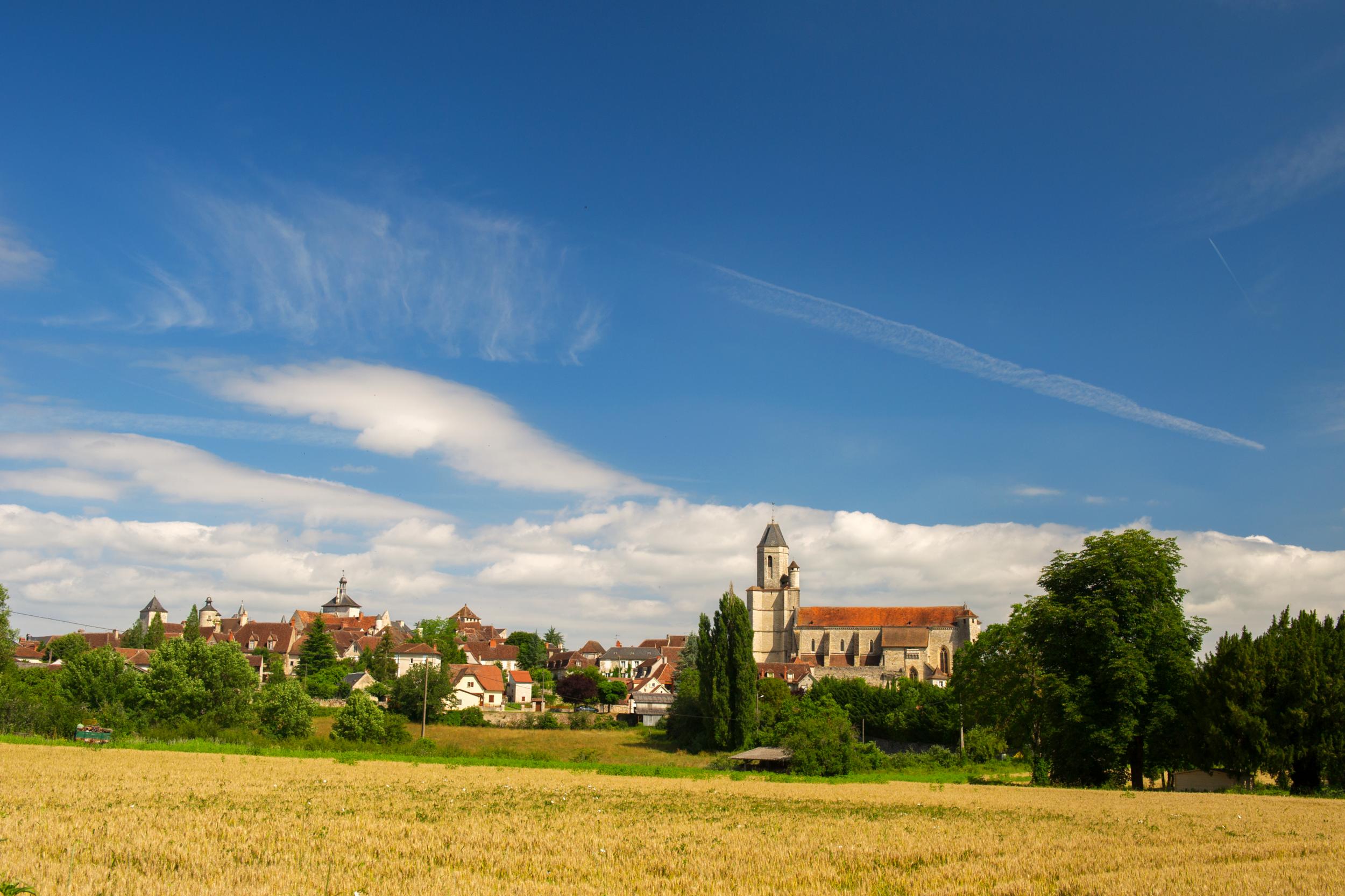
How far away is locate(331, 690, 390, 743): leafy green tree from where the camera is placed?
174 feet

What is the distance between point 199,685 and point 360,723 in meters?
11.2

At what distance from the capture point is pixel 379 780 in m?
30.2

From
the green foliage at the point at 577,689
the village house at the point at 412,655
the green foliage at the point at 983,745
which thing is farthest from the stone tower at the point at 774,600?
the green foliage at the point at 983,745

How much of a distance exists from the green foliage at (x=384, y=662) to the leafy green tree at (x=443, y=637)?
6.68m

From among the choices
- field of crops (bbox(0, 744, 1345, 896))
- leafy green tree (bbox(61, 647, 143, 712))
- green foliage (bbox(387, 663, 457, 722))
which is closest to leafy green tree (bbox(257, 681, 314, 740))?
leafy green tree (bbox(61, 647, 143, 712))

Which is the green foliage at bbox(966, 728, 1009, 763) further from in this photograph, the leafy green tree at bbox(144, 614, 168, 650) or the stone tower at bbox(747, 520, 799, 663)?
the leafy green tree at bbox(144, 614, 168, 650)

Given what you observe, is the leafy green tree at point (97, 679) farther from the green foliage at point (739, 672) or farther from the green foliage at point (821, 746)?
the green foliage at point (821, 746)

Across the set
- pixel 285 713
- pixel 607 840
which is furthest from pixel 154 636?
pixel 607 840

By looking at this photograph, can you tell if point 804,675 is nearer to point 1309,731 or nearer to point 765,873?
point 1309,731

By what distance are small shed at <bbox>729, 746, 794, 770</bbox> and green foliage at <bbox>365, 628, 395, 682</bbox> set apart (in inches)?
2330

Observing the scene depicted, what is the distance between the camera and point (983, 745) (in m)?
60.8

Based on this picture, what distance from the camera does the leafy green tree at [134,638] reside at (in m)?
131

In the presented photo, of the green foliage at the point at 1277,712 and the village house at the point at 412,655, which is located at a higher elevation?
the green foliage at the point at 1277,712

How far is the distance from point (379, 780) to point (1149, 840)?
77.1ft
